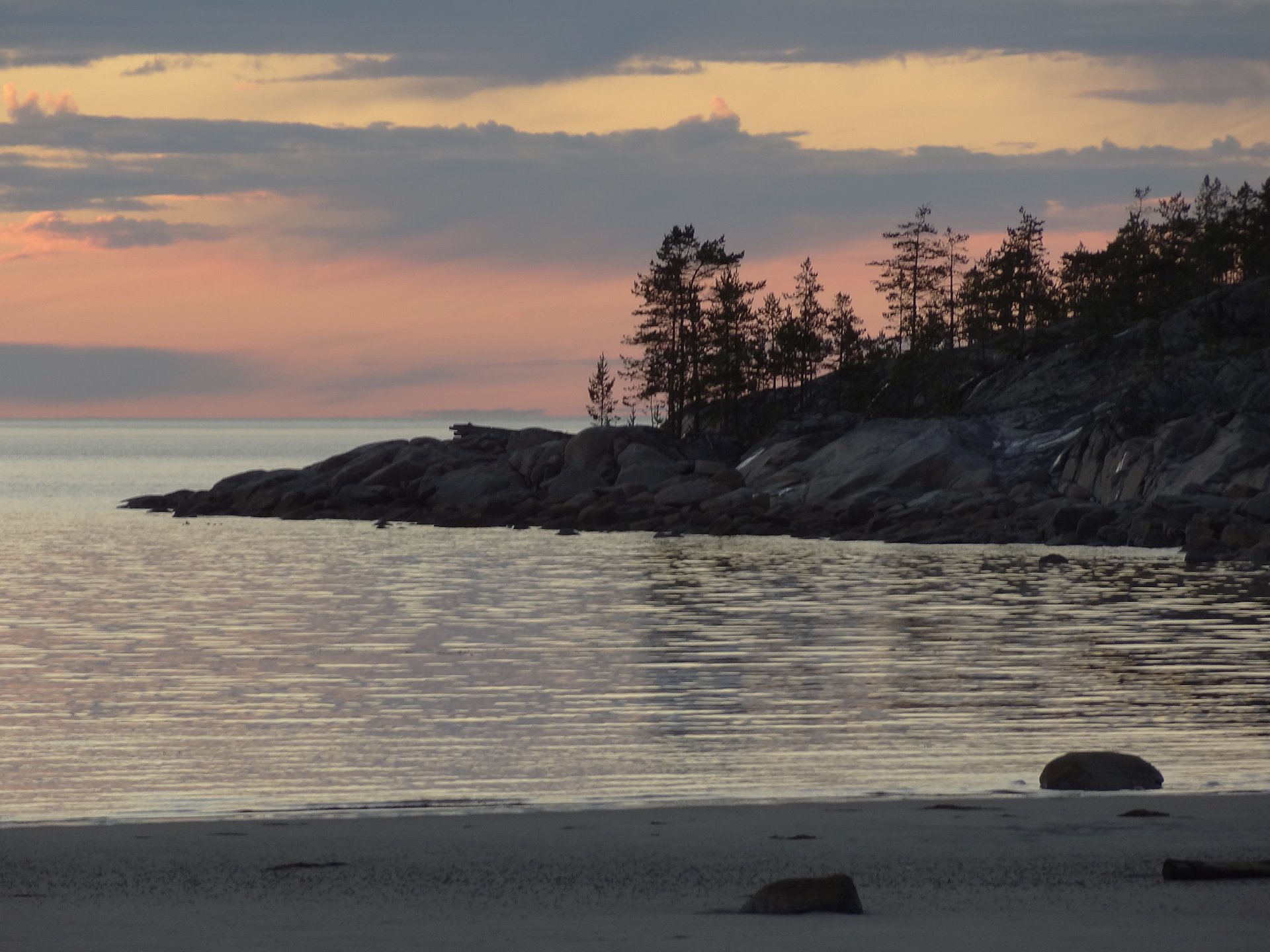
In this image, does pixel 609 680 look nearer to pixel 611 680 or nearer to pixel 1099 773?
pixel 611 680

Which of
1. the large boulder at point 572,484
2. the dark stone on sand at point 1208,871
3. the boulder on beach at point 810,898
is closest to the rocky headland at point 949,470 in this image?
the large boulder at point 572,484

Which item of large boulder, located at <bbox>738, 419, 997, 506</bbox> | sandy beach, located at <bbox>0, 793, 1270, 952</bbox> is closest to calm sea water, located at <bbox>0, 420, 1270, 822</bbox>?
sandy beach, located at <bbox>0, 793, 1270, 952</bbox>

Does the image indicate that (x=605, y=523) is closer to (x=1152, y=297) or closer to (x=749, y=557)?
(x=749, y=557)

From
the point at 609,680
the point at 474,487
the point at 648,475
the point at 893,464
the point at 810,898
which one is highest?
the point at 893,464

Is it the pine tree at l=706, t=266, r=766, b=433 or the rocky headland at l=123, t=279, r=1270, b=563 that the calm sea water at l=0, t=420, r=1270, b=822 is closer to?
the rocky headland at l=123, t=279, r=1270, b=563

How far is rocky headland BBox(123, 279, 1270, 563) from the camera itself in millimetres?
60656

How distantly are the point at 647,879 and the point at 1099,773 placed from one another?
601 centimetres

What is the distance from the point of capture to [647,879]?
35.2 feet

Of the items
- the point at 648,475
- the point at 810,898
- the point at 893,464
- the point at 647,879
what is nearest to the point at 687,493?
the point at 648,475

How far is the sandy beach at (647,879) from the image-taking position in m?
9.02

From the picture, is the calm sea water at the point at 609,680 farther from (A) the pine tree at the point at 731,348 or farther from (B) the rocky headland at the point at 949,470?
(A) the pine tree at the point at 731,348

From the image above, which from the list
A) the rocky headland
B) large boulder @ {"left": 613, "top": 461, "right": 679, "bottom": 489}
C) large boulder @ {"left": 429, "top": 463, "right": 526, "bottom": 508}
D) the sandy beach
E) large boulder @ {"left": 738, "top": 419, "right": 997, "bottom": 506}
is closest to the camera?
the sandy beach

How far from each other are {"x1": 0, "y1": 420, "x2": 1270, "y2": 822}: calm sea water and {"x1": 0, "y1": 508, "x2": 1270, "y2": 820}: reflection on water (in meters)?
0.09

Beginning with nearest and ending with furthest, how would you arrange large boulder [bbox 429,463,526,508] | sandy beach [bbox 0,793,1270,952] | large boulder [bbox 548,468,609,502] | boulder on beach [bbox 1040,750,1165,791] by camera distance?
sandy beach [bbox 0,793,1270,952] < boulder on beach [bbox 1040,750,1165,791] < large boulder [bbox 548,468,609,502] < large boulder [bbox 429,463,526,508]
